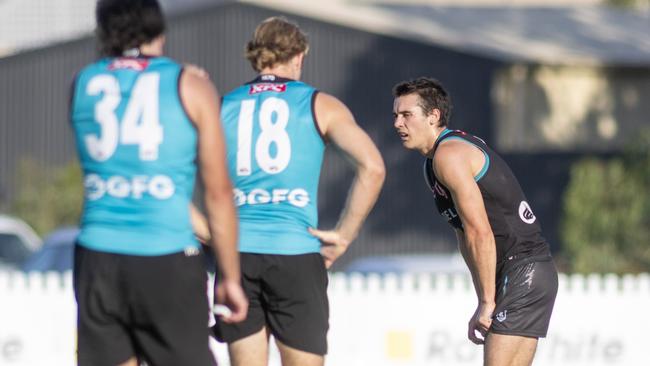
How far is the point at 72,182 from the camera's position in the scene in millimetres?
25219

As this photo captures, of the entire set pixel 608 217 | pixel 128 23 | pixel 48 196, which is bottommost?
pixel 48 196

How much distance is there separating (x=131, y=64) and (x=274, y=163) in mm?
1427

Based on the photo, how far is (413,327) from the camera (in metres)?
13.3

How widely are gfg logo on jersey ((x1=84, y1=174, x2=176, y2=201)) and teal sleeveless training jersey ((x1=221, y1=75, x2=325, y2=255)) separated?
1.40 metres

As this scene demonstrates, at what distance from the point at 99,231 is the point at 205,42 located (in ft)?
70.0

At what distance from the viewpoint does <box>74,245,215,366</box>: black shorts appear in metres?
4.88

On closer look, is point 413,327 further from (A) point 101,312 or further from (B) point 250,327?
(A) point 101,312

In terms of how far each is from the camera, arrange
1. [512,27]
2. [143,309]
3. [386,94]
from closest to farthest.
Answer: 1. [143,309]
2. [386,94]
3. [512,27]

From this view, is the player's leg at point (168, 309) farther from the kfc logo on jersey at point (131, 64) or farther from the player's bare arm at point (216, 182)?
the kfc logo on jersey at point (131, 64)

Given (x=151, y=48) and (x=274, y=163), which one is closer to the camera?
(x=151, y=48)

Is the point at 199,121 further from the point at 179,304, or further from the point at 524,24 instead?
the point at 524,24

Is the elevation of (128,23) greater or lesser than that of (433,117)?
greater

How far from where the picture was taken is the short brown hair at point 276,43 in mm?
6406

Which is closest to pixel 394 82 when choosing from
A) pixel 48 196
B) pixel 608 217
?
pixel 608 217
